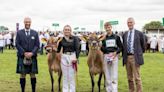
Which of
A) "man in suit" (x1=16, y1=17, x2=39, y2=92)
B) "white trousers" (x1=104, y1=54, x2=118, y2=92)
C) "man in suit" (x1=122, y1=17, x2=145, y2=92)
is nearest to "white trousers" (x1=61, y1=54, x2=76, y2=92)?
"man in suit" (x1=16, y1=17, x2=39, y2=92)

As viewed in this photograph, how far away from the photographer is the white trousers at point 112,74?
39.6ft

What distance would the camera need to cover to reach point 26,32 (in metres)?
12.0

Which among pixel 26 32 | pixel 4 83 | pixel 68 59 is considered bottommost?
pixel 4 83

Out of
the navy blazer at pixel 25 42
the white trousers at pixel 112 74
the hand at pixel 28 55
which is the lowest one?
the white trousers at pixel 112 74

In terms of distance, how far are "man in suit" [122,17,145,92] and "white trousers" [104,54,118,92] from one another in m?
0.35

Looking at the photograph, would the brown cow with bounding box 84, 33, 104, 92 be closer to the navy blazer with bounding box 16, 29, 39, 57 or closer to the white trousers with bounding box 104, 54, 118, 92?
the white trousers with bounding box 104, 54, 118, 92

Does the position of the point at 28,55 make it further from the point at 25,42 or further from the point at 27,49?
the point at 25,42

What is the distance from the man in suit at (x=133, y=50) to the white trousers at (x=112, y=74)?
346mm

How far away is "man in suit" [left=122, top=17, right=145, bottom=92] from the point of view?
11.9m

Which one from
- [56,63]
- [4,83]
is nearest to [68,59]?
[56,63]

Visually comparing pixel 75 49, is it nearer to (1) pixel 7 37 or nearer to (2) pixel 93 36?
(2) pixel 93 36

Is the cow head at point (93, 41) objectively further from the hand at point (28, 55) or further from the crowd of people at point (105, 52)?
the hand at point (28, 55)

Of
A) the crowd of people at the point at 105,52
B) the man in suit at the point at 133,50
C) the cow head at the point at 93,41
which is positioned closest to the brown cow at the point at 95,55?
the cow head at the point at 93,41

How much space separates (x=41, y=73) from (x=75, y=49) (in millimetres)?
7598
